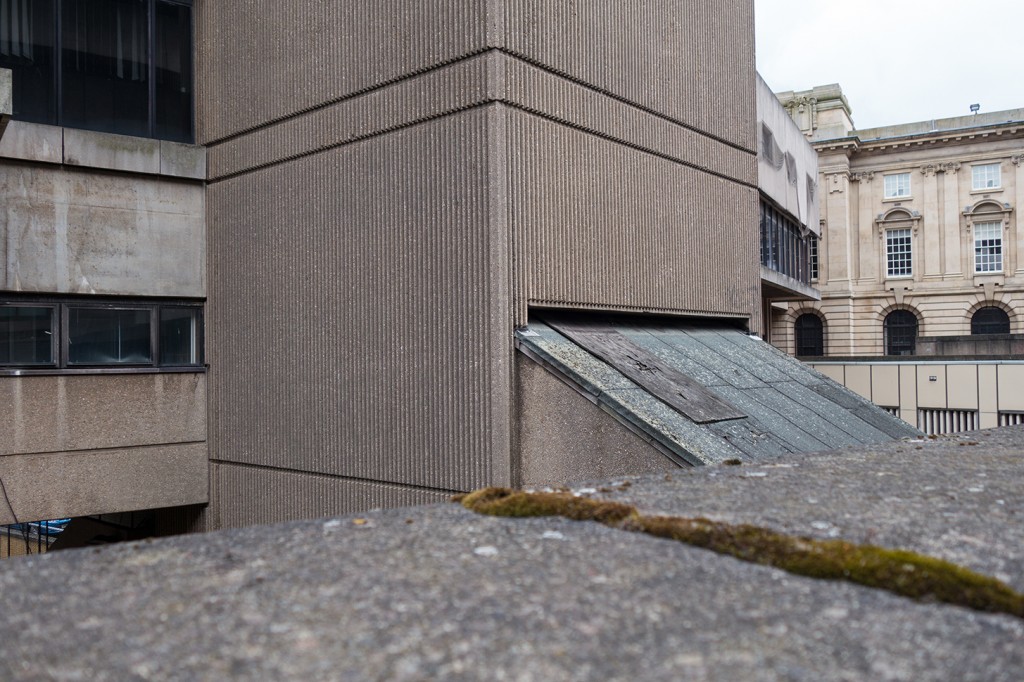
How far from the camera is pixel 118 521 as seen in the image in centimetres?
1616

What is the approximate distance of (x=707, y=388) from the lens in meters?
11.2

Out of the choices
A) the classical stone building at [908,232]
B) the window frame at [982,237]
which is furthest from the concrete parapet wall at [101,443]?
the window frame at [982,237]

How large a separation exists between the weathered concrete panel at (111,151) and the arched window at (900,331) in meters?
48.4

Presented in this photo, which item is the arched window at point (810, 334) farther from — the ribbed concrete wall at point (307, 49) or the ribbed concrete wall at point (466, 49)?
the ribbed concrete wall at point (307, 49)

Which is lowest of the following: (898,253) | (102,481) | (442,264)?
(102,481)

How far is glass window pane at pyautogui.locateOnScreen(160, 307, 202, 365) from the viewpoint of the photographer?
45.9 ft

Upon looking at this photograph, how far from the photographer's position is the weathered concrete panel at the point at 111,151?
1305cm

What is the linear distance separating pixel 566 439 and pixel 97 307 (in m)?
8.10

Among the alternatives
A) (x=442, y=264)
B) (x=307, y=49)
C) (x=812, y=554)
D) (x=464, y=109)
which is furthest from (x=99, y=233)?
(x=812, y=554)

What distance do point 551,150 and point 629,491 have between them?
6.77 m

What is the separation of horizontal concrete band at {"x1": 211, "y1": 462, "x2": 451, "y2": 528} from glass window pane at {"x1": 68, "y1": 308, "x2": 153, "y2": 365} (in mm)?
2232

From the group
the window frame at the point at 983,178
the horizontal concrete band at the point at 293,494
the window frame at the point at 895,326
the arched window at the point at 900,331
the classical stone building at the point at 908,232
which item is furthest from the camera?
the window frame at the point at 895,326

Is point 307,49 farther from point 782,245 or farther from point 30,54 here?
point 782,245

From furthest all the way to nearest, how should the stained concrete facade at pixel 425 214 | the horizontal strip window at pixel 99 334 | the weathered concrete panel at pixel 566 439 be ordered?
the horizontal strip window at pixel 99 334 < the stained concrete facade at pixel 425 214 < the weathered concrete panel at pixel 566 439
